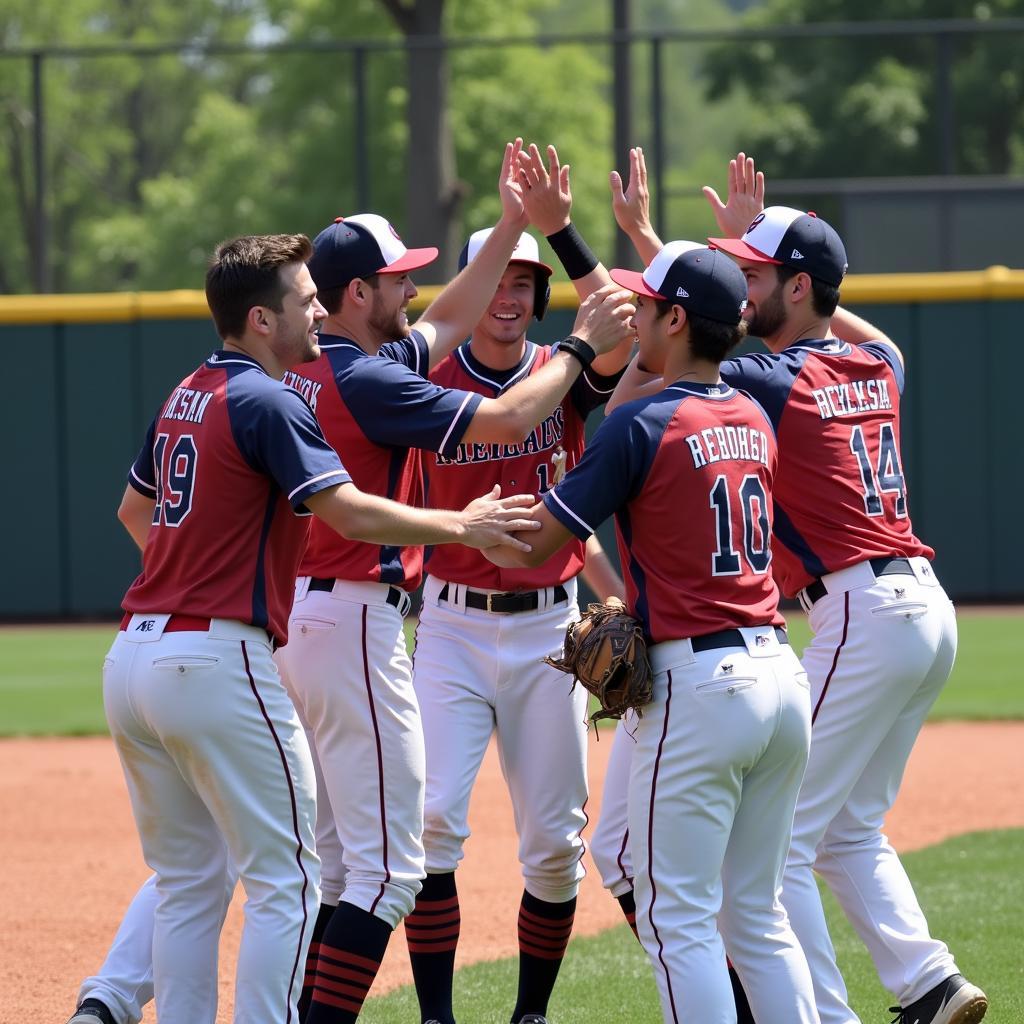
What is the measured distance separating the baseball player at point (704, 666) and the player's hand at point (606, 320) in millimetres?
484

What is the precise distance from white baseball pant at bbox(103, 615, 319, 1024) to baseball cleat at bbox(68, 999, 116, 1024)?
0.44 metres

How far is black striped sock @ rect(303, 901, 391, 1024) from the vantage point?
391 centimetres

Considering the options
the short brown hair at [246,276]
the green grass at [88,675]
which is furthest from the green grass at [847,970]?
the green grass at [88,675]

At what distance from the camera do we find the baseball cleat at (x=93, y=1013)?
154 inches

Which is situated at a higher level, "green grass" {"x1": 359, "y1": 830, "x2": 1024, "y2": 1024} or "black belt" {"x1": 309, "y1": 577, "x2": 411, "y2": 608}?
"black belt" {"x1": 309, "y1": 577, "x2": 411, "y2": 608}

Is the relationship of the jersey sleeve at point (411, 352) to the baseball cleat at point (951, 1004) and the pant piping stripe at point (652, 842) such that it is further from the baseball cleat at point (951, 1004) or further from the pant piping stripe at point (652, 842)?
the baseball cleat at point (951, 1004)

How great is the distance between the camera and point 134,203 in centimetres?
3897

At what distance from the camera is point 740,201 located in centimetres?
464

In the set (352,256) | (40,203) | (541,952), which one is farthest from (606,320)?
(40,203)

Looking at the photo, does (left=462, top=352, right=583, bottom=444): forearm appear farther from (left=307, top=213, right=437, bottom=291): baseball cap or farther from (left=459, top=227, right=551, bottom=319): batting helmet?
(left=459, top=227, right=551, bottom=319): batting helmet

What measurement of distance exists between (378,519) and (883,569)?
137 cm

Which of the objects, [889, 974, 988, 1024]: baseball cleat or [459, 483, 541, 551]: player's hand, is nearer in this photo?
[459, 483, 541, 551]: player's hand

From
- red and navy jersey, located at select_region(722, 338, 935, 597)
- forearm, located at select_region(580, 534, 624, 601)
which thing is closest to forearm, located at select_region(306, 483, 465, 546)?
red and navy jersey, located at select_region(722, 338, 935, 597)

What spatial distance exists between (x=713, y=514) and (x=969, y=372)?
1099 centimetres
